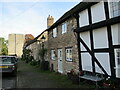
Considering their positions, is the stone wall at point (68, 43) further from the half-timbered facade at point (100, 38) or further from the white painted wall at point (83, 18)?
the white painted wall at point (83, 18)

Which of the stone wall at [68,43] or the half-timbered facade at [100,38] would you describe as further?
the stone wall at [68,43]

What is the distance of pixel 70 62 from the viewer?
415 inches

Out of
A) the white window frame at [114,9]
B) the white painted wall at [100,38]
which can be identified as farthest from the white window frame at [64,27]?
the white window frame at [114,9]

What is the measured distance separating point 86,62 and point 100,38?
1958 mm

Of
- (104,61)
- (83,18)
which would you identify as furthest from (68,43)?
(104,61)

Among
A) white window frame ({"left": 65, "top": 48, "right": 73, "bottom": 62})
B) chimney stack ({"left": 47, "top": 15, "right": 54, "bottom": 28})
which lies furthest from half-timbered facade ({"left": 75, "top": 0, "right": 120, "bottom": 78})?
chimney stack ({"left": 47, "top": 15, "right": 54, "bottom": 28})

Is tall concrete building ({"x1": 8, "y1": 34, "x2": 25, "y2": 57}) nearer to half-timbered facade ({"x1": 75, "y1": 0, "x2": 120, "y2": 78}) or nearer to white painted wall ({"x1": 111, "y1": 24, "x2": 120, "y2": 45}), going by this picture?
half-timbered facade ({"x1": 75, "y1": 0, "x2": 120, "y2": 78})

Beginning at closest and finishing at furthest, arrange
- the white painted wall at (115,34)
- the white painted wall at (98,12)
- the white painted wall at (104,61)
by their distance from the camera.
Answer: the white painted wall at (115,34) < the white painted wall at (104,61) < the white painted wall at (98,12)

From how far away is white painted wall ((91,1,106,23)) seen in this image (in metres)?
7.09

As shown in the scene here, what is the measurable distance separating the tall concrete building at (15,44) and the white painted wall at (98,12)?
48.2 meters

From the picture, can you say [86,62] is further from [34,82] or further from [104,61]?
[34,82]

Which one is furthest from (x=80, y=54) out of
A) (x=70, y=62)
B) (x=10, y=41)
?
(x=10, y=41)

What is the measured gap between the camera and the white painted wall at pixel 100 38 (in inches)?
271

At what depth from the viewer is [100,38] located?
7246mm
